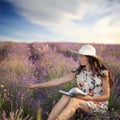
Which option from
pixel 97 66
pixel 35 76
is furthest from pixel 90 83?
pixel 35 76

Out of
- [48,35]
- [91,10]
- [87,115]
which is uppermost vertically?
[91,10]

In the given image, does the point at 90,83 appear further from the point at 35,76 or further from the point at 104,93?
the point at 35,76

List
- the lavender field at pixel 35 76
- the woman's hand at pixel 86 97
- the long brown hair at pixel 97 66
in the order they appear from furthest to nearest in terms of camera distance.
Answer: the lavender field at pixel 35 76 < the long brown hair at pixel 97 66 < the woman's hand at pixel 86 97

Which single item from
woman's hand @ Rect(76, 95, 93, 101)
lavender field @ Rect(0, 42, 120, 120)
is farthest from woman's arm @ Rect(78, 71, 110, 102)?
lavender field @ Rect(0, 42, 120, 120)

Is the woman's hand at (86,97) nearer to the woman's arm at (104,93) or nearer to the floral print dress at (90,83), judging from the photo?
the woman's arm at (104,93)

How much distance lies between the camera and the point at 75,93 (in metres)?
2.79

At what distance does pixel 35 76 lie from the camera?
13.9ft

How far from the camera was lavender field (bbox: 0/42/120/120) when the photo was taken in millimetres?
3225

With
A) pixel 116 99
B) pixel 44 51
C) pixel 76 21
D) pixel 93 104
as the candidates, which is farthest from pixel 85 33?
pixel 93 104

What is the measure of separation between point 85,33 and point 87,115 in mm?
1912

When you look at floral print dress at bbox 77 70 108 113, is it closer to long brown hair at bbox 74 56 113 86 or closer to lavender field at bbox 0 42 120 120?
long brown hair at bbox 74 56 113 86

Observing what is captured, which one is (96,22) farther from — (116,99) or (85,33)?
(116,99)

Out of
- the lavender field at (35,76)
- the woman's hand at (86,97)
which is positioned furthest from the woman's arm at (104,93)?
the lavender field at (35,76)

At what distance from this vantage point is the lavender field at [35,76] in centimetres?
322
